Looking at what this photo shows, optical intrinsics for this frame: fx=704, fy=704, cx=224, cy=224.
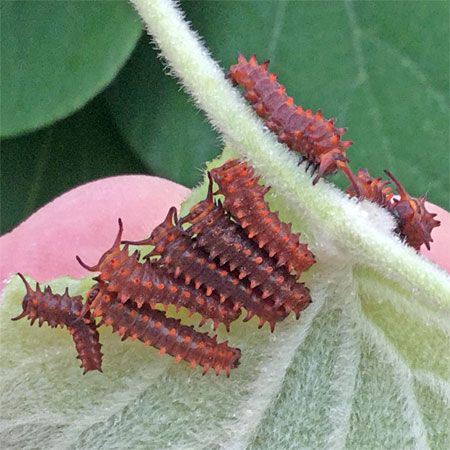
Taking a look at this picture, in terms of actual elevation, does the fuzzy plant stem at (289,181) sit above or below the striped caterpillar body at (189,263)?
above

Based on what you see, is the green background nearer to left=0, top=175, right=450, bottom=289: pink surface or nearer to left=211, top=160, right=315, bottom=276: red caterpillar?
left=0, top=175, right=450, bottom=289: pink surface

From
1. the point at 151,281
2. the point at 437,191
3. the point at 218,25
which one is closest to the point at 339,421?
the point at 151,281

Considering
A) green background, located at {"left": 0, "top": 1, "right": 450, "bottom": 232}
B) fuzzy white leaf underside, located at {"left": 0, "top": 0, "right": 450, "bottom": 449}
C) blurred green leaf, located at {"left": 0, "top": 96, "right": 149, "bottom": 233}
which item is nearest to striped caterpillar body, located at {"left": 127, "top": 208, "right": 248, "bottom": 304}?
fuzzy white leaf underside, located at {"left": 0, "top": 0, "right": 450, "bottom": 449}

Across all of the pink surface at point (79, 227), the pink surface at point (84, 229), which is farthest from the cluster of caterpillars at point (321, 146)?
the pink surface at point (79, 227)

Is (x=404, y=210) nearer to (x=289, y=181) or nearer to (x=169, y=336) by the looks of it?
(x=289, y=181)

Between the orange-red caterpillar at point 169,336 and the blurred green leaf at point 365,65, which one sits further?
the blurred green leaf at point 365,65

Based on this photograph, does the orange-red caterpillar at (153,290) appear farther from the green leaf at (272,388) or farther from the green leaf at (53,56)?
the green leaf at (53,56)
